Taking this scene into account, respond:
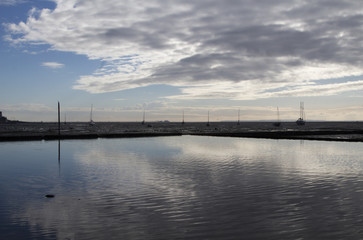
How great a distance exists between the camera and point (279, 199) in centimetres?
1591

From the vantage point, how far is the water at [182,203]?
1169 cm

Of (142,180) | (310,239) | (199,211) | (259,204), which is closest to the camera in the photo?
(310,239)

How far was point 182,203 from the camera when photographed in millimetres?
15203

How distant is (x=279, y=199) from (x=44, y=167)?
19.7 m

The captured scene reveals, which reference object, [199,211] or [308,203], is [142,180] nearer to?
[199,211]

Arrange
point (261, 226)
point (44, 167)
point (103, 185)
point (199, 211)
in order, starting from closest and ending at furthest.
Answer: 1. point (261, 226)
2. point (199, 211)
3. point (103, 185)
4. point (44, 167)

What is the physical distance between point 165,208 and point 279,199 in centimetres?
566

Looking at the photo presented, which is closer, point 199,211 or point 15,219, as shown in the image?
point 15,219

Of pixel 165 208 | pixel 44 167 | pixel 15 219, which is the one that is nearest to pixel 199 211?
pixel 165 208

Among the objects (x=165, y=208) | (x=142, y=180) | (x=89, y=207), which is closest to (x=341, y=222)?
(x=165, y=208)

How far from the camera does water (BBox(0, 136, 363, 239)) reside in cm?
1169

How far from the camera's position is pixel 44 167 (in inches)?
1072

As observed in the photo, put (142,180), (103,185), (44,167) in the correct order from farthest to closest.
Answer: (44,167), (142,180), (103,185)

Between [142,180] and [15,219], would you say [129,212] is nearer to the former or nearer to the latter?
[15,219]
